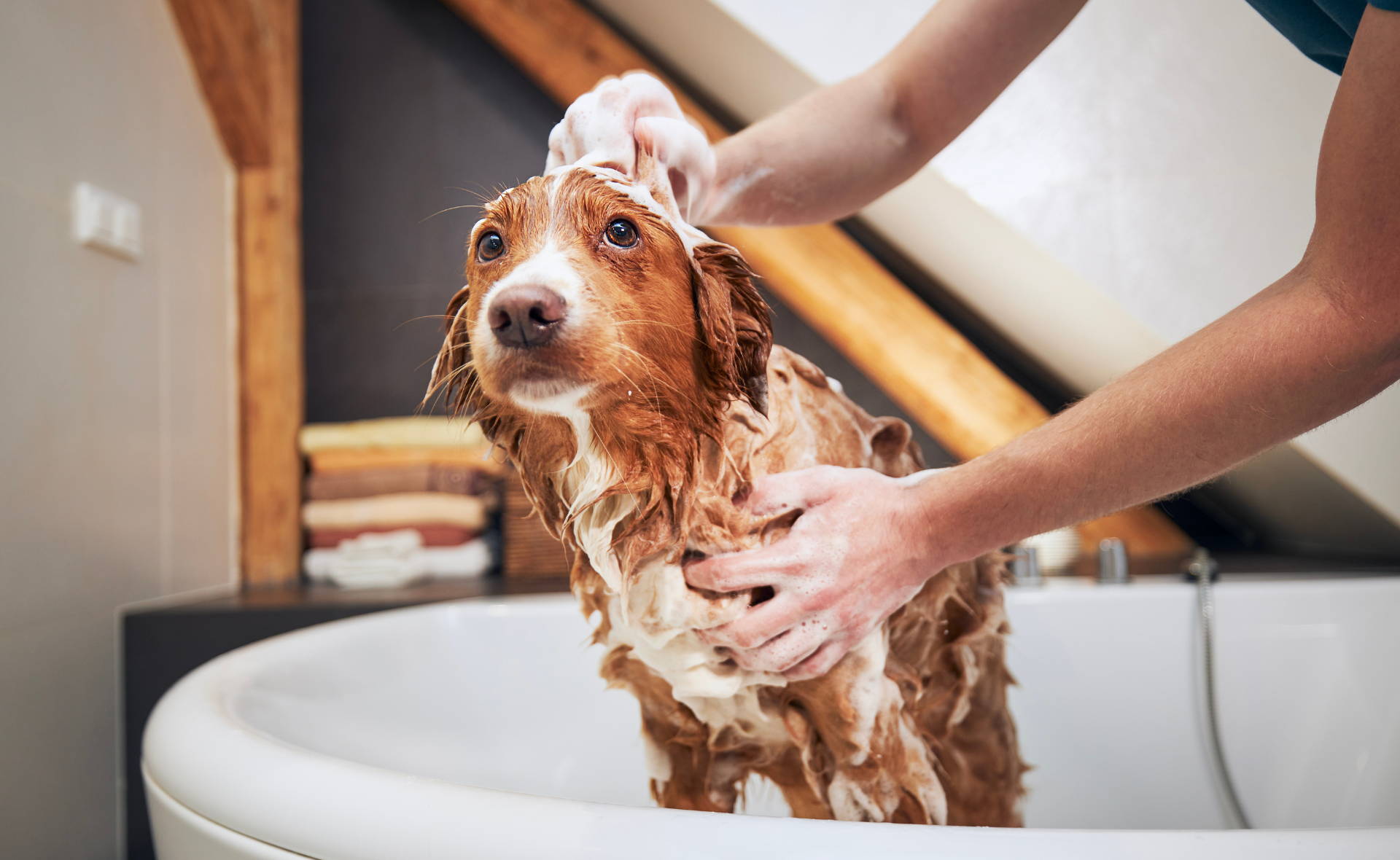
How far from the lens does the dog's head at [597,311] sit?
47cm

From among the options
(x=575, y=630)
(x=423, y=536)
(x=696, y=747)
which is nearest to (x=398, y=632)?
(x=575, y=630)

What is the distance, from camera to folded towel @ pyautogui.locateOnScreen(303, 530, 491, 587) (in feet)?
6.01

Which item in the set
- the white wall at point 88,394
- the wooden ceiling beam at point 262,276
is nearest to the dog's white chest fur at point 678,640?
the white wall at point 88,394

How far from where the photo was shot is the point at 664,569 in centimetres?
58

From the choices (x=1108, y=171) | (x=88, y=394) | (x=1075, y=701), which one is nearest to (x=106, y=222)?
(x=88, y=394)

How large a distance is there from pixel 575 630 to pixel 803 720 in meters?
0.84

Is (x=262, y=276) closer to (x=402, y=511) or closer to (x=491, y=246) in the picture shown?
(x=402, y=511)

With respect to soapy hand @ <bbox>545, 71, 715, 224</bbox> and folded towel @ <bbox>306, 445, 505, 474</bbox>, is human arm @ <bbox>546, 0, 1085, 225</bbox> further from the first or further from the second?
folded towel @ <bbox>306, 445, 505, 474</bbox>

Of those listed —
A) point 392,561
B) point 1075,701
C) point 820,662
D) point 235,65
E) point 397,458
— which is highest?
point 235,65

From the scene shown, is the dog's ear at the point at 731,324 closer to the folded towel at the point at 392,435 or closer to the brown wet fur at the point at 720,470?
the brown wet fur at the point at 720,470

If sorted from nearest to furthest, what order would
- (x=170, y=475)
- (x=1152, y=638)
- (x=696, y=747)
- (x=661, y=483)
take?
(x=661, y=483), (x=696, y=747), (x=1152, y=638), (x=170, y=475)

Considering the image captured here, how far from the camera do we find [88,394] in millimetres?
1495

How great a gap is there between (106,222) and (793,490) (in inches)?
60.8

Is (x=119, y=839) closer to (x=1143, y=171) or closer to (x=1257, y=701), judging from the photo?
(x=1257, y=701)
